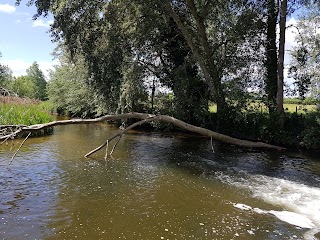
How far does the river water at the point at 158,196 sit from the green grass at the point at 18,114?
439 centimetres

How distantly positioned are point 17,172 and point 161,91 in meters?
13.5

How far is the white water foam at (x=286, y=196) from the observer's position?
6.48 m

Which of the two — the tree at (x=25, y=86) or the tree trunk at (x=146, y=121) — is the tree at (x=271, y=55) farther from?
the tree at (x=25, y=86)

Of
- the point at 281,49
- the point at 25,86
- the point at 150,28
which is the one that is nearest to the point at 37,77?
the point at 25,86

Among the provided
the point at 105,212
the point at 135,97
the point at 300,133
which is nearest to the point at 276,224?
the point at 105,212

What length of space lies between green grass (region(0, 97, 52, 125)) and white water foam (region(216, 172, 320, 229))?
11.8 metres

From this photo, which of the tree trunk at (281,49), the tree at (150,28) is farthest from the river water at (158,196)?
the tree at (150,28)

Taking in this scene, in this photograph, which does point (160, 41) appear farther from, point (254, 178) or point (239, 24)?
point (254, 178)

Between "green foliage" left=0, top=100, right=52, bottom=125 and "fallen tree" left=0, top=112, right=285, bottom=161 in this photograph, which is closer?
"fallen tree" left=0, top=112, right=285, bottom=161

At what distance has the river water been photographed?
582cm

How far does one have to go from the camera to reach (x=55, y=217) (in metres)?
6.31

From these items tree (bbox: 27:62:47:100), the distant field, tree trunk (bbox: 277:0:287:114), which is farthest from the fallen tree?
tree (bbox: 27:62:47:100)

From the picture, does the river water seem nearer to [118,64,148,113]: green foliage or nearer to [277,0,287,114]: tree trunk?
[277,0,287,114]: tree trunk

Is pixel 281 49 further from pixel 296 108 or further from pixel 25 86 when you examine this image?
pixel 25 86
